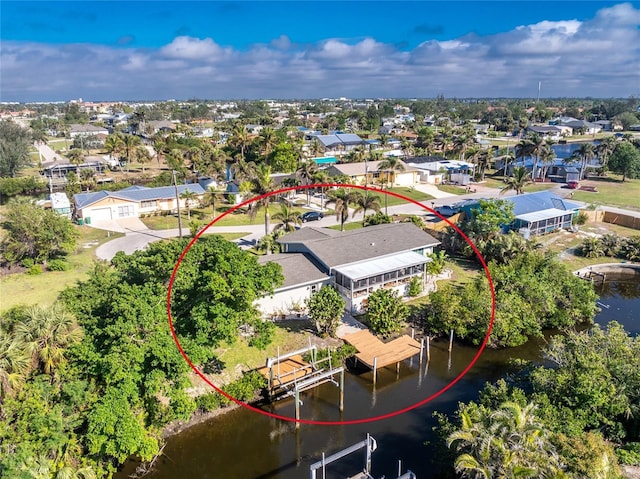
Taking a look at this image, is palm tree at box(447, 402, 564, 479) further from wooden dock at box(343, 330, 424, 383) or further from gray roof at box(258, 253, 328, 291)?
gray roof at box(258, 253, 328, 291)

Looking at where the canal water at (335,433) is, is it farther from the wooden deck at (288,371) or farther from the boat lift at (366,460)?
the wooden deck at (288,371)

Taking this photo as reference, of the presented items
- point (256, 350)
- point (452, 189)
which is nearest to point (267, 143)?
point (452, 189)

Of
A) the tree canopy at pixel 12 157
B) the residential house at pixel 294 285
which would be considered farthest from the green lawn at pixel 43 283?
the tree canopy at pixel 12 157

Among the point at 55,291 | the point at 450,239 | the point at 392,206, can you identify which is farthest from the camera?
the point at 392,206

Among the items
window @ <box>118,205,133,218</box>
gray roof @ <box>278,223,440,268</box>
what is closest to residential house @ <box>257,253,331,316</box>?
gray roof @ <box>278,223,440,268</box>

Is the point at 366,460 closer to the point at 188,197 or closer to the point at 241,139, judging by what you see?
the point at 188,197

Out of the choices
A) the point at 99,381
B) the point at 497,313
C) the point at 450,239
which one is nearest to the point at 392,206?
the point at 450,239

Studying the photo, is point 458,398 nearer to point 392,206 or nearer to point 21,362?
Result: point 21,362
